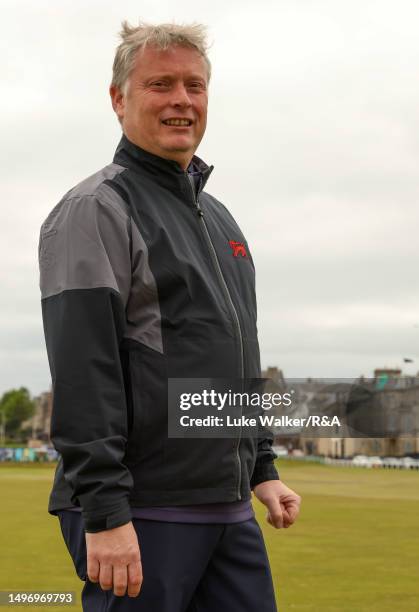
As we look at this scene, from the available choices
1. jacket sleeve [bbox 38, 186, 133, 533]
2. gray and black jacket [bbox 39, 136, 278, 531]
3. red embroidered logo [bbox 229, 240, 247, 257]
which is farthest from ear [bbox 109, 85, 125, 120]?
red embroidered logo [bbox 229, 240, 247, 257]

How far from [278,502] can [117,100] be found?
164 cm

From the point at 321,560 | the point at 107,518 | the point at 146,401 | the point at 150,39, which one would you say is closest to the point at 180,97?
the point at 150,39

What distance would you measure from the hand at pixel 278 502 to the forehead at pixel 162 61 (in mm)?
1597

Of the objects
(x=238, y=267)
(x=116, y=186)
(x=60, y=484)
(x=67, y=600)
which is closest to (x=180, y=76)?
(x=116, y=186)

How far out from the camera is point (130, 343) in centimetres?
295

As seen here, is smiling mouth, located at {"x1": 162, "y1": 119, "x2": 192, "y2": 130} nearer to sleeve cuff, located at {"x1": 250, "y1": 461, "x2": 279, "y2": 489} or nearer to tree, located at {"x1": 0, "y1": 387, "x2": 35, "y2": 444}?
sleeve cuff, located at {"x1": 250, "y1": 461, "x2": 279, "y2": 489}

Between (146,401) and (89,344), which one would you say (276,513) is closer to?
(146,401)

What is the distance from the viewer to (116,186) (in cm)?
311

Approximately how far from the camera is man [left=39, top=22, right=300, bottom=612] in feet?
9.16

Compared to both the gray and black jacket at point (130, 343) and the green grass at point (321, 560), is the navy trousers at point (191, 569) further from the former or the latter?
the green grass at point (321, 560)

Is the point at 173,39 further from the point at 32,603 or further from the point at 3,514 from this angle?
the point at 3,514

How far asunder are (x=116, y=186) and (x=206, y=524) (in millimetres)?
1167

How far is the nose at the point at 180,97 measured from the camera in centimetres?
324

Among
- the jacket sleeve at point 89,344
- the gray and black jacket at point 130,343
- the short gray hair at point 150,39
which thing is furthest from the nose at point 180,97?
the jacket sleeve at point 89,344
